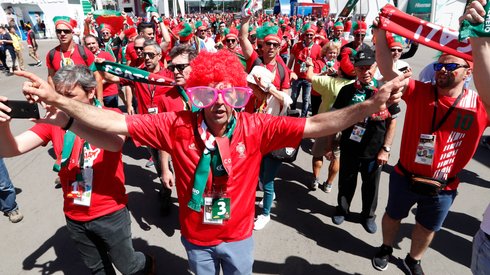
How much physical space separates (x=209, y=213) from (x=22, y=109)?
1192mm

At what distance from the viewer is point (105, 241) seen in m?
2.43

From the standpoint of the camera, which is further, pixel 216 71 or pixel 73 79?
pixel 73 79

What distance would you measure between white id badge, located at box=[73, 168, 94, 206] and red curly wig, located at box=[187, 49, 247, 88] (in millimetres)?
1038

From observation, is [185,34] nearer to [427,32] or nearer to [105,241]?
[105,241]

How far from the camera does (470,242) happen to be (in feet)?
11.9

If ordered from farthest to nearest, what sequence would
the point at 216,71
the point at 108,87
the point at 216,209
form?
the point at 108,87, the point at 216,209, the point at 216,71

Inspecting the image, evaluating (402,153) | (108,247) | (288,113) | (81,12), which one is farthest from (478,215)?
(81,12)

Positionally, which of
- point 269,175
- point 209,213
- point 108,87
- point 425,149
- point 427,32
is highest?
point 427,32

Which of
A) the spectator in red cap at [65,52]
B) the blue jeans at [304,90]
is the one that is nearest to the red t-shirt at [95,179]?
the spectator in red cap at [65,52]

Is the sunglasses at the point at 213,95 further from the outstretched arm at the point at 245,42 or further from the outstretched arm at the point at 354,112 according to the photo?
the outstretched arm at the point at 245,42

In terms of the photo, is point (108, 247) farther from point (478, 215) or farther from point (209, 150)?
point (478, 215)

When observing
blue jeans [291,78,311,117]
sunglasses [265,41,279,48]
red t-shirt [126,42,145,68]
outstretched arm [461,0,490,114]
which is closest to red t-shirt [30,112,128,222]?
outstretched arm [461,0,490,114]

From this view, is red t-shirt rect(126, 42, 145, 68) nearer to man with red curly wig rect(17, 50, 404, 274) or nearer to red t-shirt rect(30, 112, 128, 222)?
red t-shirt rect(30, 112, 128, 222)

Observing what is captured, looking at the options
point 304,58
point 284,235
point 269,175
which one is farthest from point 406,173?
point 304,58
